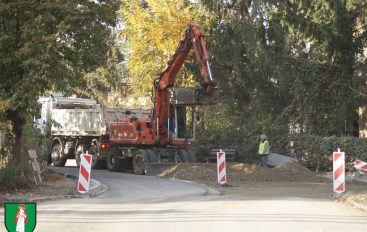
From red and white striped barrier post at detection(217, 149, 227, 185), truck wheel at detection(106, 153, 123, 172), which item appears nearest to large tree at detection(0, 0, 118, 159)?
red and white striped barrier post at detection(217, 149, 227, 185)

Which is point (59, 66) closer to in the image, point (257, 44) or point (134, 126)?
point (134, 126)

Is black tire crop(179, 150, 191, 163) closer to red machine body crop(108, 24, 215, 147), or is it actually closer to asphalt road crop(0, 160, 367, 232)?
red machine body crop(108, 24, 215, 147)

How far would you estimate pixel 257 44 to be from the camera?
3438 centimetres

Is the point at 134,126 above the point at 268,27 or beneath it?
beneath

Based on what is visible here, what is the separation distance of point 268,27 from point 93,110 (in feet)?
39.5

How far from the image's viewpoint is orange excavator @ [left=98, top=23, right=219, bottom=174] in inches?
981

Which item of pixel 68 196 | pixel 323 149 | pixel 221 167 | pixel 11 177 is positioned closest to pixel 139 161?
pixel 221 167

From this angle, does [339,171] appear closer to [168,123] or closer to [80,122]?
[168,123]

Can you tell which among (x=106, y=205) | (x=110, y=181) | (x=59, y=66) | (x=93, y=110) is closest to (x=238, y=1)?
(x=93, y=110)

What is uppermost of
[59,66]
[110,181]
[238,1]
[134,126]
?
[238,1]

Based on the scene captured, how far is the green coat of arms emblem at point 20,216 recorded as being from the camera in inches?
189

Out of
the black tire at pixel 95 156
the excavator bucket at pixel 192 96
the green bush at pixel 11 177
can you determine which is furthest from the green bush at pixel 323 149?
the green bush at pixel 11 177

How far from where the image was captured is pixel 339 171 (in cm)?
1697

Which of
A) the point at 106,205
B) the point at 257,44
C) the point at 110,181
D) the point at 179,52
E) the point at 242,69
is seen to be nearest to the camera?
the point at 106,205
